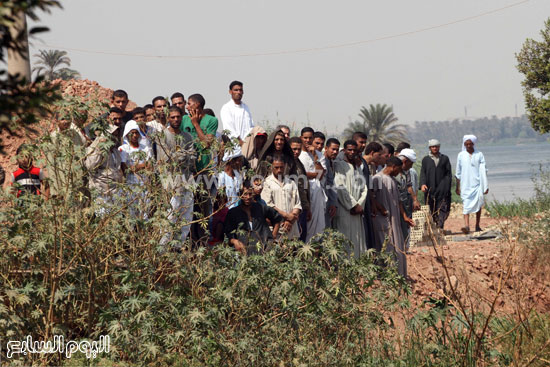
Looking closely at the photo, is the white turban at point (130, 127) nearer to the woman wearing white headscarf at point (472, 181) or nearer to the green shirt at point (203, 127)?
the green shirt at point (203, 127)

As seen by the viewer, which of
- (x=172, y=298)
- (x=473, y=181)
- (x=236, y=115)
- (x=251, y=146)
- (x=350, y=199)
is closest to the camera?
(x=172, y=298)

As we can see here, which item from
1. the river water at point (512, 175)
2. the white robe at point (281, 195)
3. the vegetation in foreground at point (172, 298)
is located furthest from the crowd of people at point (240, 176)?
the river water at point (512, 175)

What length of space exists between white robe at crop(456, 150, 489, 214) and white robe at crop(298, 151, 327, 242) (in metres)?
5.79

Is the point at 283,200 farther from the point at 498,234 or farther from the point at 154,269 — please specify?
the point at 498,234

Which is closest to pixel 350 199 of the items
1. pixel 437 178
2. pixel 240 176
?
pixel 240 176

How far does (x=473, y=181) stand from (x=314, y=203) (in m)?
6.06

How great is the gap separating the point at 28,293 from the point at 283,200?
3.23 metres

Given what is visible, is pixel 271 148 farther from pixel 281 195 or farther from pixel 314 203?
pixel 314 203

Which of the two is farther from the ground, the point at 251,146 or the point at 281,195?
the point at 251,146

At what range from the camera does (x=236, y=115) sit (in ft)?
31.0

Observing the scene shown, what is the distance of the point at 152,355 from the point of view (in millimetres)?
4926

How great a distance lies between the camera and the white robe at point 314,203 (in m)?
8.52

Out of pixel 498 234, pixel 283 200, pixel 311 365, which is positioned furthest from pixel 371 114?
pixel 311 365

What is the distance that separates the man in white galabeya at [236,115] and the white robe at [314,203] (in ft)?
3.68
